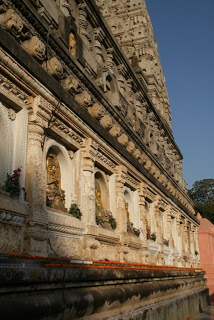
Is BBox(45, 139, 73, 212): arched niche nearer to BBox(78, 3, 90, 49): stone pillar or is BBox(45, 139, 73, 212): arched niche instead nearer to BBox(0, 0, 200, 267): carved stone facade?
BBox(0, 0, 200, 267): carved stone facade

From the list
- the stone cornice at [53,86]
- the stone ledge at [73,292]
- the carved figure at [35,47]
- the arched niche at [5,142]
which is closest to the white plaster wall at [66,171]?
the stone cornice at [53,86]

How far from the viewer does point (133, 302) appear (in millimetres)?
7980

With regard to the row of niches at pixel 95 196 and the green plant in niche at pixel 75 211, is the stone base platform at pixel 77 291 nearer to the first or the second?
the green plant in niche at pixel 75 211

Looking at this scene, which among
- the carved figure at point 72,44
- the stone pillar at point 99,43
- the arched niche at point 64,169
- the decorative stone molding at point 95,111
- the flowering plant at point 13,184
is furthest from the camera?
the stone pillar at point 99,43

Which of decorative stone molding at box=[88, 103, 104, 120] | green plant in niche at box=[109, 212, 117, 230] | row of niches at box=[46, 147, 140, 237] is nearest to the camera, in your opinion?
row of niches at box=[46, 147, 140, 237]

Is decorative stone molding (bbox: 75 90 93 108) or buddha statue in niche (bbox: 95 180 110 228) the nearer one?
decorative stone molding (bbox: 75 90 93 108)

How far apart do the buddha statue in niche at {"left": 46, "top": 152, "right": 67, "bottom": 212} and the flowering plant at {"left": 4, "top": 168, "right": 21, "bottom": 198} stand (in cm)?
133

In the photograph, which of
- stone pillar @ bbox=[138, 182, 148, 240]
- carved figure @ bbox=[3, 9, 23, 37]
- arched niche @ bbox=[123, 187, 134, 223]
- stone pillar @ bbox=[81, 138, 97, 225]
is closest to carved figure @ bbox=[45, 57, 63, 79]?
carved figure @ bbox=[3, 9, 23, 37]

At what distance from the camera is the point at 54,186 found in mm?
8250

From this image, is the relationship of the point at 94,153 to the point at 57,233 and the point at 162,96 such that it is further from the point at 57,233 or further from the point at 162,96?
the point at 162,96

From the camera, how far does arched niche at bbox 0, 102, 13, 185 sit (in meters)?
6.70

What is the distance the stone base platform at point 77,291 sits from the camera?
4.42 metres

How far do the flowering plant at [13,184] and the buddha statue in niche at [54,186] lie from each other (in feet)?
4.36

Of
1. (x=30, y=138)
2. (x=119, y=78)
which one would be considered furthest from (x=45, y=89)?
(x=119, y=78)
